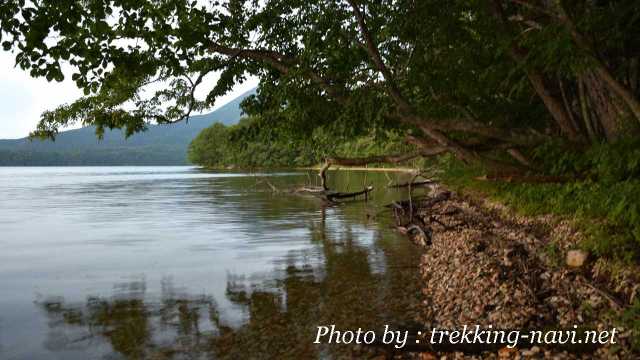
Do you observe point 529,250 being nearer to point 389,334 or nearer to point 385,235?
point 389,334

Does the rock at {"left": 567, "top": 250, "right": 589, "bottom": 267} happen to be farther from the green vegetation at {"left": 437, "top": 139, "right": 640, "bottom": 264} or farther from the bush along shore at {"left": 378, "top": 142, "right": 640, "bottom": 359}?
the green vegetation at {"left": 437, "top": 139, "right": 640, "bottom": 264}

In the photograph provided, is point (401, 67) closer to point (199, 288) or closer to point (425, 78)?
point (425, 78)

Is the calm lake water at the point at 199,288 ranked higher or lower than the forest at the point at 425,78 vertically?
lower

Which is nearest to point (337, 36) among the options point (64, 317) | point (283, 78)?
point (283, 78)

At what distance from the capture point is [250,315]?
13.1m

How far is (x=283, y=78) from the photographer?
17297 millimetres

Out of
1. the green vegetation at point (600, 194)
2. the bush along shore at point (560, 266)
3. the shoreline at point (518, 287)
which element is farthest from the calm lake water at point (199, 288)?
the green vegetation at point (600, 194)

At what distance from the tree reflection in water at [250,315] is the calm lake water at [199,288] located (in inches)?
1.1

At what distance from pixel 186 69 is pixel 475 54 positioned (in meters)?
10.6

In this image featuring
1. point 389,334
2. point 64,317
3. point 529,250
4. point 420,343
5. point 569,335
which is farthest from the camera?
point 529,250

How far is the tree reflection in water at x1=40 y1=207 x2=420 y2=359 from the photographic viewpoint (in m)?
10.8

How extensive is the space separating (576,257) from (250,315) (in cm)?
815

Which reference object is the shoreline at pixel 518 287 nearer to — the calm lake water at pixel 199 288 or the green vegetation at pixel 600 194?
the green vegetation at pixel 600 194

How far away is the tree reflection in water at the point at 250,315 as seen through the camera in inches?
426
